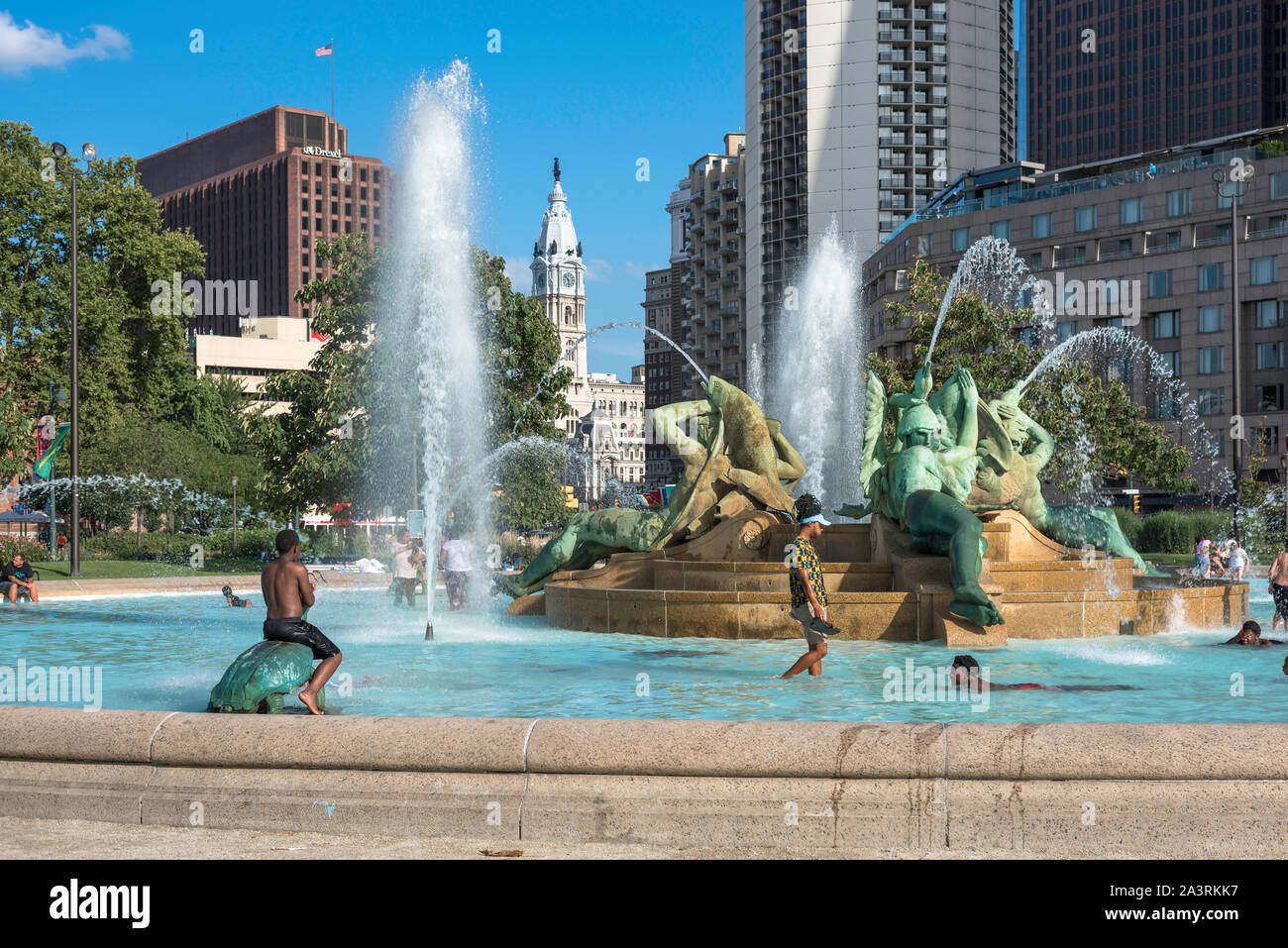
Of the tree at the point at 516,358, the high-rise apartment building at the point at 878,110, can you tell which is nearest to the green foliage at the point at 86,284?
the tree at the point at 516,358

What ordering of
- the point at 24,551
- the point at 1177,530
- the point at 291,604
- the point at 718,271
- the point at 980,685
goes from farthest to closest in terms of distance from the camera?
the point at 718,271
the point at 1177,530
the point at 24,551
the point at 980,685
the point at 291,604

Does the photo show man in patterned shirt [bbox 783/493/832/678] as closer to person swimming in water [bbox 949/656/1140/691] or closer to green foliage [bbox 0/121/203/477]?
person swimming in water [bbox 949/656/1140/691]

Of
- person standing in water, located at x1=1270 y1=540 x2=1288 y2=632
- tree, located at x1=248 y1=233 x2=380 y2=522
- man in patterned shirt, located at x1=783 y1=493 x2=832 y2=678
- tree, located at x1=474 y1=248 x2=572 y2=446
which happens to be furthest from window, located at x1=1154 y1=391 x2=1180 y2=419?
man in patterned shirt, located at x1=783 y1=493 x2=832 y2=678

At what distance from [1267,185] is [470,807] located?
73231 millimetres

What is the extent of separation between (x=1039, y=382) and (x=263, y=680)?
33.5 meters

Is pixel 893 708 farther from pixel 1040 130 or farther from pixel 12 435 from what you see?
pixel 1040 130

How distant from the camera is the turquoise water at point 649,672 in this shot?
10148 millimetres

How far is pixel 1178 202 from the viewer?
7306 centimetres

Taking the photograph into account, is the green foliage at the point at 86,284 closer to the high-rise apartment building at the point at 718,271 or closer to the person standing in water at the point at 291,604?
the person standing in water at the point at 291,604

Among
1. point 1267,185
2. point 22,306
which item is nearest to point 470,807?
point 22,306

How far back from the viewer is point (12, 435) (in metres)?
40.1

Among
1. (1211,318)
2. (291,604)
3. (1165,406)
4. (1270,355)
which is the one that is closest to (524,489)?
(291,604)

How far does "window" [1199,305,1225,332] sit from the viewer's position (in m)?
72.4

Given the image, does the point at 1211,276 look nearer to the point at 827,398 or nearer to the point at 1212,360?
the point at 1212,360
